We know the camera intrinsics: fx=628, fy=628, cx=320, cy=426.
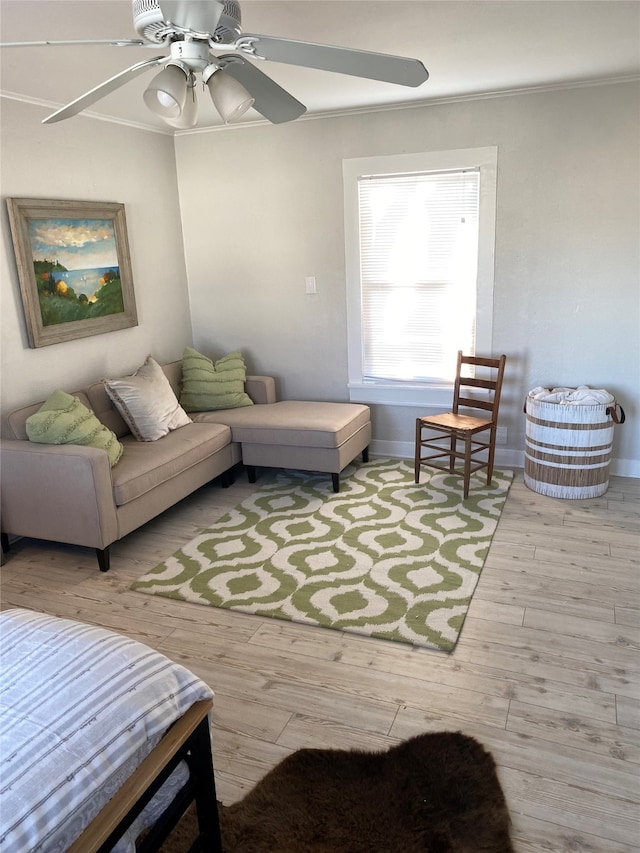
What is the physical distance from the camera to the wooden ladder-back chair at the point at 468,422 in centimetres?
404

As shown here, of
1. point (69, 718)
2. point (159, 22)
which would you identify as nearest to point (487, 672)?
point (69, 718)

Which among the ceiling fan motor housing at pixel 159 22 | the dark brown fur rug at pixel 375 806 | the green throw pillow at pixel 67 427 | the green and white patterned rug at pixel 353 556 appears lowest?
the dark brown fur rug at pixel 375 806

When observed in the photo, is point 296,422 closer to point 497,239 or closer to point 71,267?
point 71,267

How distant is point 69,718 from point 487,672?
1701 millimetres

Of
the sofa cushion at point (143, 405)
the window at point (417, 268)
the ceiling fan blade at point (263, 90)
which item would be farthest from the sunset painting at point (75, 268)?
the ceiling fan blade at point (263, 90)

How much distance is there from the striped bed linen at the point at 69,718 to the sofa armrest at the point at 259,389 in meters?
3.30

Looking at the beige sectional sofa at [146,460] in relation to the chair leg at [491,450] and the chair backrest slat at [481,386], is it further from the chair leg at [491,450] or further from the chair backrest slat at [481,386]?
the chair leg at [491,450]

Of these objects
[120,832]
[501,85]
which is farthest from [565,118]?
[120,832]

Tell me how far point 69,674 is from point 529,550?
261 cm

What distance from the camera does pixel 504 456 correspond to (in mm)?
4578

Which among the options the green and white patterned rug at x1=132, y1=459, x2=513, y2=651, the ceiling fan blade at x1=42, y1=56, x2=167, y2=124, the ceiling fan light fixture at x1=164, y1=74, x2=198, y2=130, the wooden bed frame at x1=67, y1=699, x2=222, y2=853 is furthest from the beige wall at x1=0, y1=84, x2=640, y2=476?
the wooden bed frame at x1=67, y1=699, x2=222, y2=853

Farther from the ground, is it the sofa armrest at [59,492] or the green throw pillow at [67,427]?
the green throw pillow at [67,427]

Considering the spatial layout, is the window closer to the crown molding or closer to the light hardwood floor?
the crown molding

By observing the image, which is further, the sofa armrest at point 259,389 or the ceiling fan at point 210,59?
the sofa armrest at point 259,389
